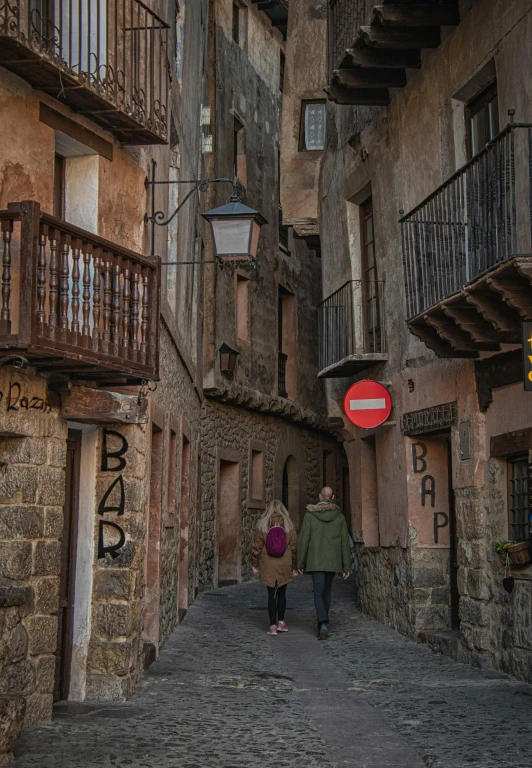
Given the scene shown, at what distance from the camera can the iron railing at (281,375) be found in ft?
79.5

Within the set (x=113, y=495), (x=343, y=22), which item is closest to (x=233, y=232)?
(x=113, y=495)

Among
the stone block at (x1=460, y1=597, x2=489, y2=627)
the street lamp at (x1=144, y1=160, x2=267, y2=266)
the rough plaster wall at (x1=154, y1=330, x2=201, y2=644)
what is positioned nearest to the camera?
the street lamp at (x1=144, y1=160, x2=267, y2=266)

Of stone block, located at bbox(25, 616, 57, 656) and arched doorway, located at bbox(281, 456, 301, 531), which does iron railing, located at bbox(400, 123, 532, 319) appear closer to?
stone block, located at bbox(25, 616, 57, 656)

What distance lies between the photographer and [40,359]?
24.2 feet

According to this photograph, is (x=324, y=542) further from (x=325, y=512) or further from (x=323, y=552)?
(x=325, y=512)

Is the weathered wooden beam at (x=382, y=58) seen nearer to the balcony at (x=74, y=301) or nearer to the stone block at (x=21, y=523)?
the balcony at (x=74, y=301)

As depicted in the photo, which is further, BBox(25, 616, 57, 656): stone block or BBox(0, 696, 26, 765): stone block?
BBox(25, 616, 57, 656): stone block

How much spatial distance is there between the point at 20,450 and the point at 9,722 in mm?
2285

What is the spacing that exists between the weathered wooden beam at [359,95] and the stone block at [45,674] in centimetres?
798

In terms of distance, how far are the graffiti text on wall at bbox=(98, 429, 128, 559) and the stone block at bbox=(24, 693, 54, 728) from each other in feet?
4.55

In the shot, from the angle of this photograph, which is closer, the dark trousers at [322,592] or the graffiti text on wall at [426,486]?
the graffiti text on wall at [426,486]

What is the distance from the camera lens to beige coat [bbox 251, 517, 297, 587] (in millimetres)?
12898

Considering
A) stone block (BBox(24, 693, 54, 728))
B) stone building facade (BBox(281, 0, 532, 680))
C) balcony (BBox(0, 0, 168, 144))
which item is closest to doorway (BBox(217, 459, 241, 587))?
stone building facade (BBox(281, 0, 532, 680))

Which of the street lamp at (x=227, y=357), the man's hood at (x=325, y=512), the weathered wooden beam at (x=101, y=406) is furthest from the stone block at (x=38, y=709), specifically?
the street lamp at (x=227, y=357)
